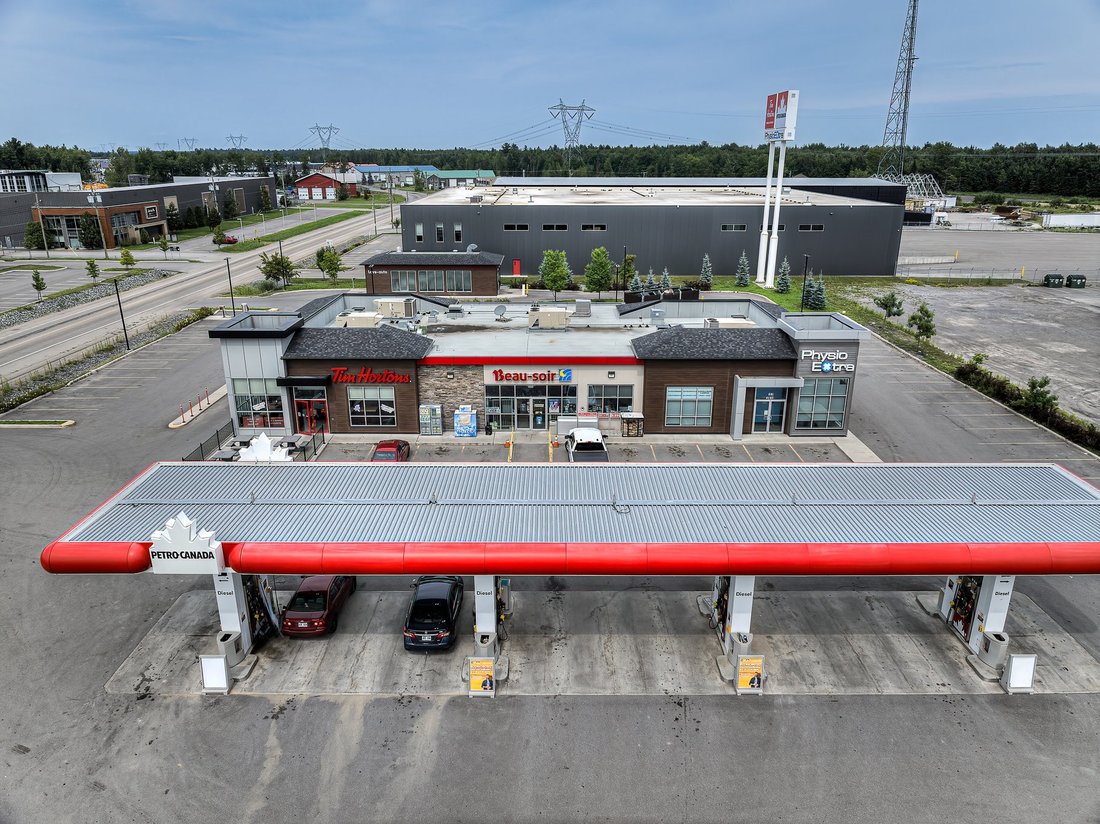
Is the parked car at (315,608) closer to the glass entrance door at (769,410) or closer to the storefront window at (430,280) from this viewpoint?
the glass entrance door at (769,410)

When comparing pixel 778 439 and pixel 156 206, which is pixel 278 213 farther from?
pixel 778 439

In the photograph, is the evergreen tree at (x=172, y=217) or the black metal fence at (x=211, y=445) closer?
the black metal fence at (x=211, y=445)

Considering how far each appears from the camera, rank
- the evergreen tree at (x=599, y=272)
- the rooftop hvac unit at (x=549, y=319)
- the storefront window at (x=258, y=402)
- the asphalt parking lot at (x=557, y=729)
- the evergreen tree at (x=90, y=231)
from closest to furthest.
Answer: the asphalt parking lot at (x=557, y=729), the storefront window at (x=258, y=402), the rooftop hvac unit at (x=549, y=319), the evergreen tree at (x=599, y=272), the evergreen tree at (x=90, y=231)

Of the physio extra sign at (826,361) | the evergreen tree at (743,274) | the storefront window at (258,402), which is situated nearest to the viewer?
the physio extra sign at (826,361)

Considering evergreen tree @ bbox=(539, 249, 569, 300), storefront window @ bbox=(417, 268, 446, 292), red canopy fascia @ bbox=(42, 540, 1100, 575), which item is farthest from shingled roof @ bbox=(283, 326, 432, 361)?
evergreen tree @ bbox=(539, 249, 569, 300)

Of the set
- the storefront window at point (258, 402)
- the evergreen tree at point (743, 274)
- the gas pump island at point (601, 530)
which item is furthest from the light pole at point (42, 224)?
the gas pump island at point (601, 530)

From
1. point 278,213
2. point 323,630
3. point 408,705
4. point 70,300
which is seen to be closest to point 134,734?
point 323,630
